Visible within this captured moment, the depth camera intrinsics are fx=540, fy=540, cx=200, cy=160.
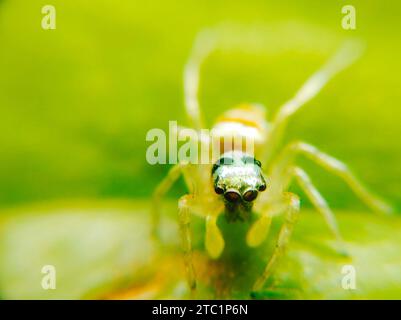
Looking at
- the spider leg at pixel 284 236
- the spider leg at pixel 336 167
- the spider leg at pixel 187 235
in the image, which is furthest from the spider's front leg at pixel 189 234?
the spider leg at pixel 336 167

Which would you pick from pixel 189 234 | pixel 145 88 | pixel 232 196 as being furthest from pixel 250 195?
pixel 145 88

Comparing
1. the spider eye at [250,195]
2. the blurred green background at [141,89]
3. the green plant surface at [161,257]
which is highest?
the blurred green background at [141,89]

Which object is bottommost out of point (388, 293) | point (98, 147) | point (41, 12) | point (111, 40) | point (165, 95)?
point (388, 293)

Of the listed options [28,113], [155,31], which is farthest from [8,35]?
[155,31]

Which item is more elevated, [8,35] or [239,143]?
[8,35]

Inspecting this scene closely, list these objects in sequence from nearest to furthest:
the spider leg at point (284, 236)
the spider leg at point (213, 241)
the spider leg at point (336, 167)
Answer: the spider leg at point (284, 236) → the spider leg at point (213, 241) → the spider leg at point (336, 167)

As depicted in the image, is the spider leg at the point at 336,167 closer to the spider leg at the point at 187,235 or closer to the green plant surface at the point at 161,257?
the green plant surface at the point at 161,257
